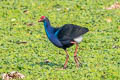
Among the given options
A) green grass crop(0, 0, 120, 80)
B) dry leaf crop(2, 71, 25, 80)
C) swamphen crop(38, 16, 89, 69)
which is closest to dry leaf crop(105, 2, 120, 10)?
green grass crop(0, 0, 120, 80)

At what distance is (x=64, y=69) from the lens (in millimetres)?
9781

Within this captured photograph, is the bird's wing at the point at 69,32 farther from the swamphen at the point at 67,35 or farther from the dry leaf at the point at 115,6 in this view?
the dry leaf at the point at 115,6

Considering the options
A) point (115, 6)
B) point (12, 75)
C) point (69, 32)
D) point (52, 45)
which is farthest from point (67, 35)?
point (115, 6)

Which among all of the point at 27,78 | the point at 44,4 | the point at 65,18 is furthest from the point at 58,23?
the point at 27,78

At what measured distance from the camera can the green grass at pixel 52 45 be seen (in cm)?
945

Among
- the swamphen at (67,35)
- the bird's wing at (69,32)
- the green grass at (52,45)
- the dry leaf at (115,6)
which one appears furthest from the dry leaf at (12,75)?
the dry leaf at (115,6)

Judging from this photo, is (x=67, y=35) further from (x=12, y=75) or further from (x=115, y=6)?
(x=115, y=6)

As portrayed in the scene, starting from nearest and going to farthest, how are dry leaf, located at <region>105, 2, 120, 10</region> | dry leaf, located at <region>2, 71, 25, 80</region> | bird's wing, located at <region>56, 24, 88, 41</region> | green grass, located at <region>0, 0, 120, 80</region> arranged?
dry leaf, located at <region>2, 71, 25, 80</region> → green grass, located at <region>0, 0, 120, 80</region> → bird's wing, located at <region>56, 24, 88, 41</region> → dry leaf, located at <region>105, 2, 120, 10</region>

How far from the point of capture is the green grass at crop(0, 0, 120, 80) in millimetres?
9453

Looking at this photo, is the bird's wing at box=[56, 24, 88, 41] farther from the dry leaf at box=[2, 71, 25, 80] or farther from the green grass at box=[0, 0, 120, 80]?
the dry leaf at box=[2, 71, 25, 80]

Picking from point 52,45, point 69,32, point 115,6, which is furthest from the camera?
point 115,6

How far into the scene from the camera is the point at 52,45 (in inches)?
498

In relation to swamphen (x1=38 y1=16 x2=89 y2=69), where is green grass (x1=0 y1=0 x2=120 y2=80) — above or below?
below

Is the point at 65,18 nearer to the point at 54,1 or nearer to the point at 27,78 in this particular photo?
the point at 54,1
